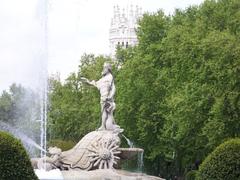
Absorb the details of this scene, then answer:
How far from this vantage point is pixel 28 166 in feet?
67.2

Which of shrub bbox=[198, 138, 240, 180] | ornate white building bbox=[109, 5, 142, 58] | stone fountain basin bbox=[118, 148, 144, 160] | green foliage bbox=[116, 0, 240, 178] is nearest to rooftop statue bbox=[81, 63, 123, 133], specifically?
stone fountain basin bbox=[118, 148, 144, 160]

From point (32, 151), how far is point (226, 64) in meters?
17.7

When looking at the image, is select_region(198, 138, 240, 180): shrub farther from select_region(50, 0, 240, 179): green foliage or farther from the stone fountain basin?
select_region(50, 0, 240, 179): green foliage

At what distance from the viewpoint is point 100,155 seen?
25703 mm

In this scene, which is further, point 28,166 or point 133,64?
point 133,64

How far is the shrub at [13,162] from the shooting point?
66.0 ft

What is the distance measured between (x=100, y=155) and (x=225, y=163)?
18.3 feet

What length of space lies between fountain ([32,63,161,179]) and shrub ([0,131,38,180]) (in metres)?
3.61

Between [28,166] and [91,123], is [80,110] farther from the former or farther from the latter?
[28,166]

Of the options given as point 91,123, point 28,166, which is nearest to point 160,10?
point 91,123

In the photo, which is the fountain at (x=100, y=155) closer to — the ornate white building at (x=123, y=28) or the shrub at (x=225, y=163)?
the shrub at (x=225, y=163)

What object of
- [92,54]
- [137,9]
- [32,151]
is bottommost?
[32,151]

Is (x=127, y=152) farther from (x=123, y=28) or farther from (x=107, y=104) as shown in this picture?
(x=123, y=28)

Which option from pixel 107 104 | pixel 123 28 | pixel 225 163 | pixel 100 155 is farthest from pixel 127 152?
pixel 123 28
